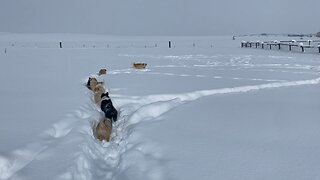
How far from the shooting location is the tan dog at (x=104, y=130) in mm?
7648

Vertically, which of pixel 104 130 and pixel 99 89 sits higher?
pixel 99 89

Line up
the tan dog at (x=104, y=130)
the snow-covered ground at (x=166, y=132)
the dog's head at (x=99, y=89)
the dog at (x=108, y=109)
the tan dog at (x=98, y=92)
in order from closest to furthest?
1. the snow-covered ground at (x=166, y=132)
2. the tan dog at (x=104, y=130)
3. the dog at (x=108, y=109)
4. the tan dog at (x=98, y=92)
5. the dog's head at (x=99, y=89)

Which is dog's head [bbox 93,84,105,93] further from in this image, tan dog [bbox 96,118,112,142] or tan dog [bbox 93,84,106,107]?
tan dog [bbox 96,118,112,142]

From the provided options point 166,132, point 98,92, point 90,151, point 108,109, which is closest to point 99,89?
point 98,92

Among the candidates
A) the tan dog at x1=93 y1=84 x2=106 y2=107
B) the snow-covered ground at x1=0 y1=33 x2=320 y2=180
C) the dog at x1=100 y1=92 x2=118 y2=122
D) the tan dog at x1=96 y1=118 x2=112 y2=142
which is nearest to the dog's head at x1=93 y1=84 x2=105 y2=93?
the tan dog at x1=93 y1=84 x2=106 y2=107

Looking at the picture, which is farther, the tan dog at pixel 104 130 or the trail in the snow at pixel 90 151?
the tan dog at pixel 104 130

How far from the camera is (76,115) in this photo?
8.46 meters

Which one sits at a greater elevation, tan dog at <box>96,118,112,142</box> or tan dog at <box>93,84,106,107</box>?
tan dog at <box>93,84,106,107</box>

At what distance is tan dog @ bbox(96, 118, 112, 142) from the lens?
301 inches

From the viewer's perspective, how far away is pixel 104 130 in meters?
7.85

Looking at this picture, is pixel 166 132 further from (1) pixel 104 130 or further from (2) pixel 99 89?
(2) pixel 99 89

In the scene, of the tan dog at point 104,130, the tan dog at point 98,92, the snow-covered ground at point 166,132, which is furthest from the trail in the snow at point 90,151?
the tan dog at point 98,92

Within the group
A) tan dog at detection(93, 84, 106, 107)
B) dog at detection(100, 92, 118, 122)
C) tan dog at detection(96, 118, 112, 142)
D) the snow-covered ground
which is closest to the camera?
the snow-covered ground

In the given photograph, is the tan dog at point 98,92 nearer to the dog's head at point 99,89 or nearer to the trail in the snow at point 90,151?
the dog's head at point 99,89
